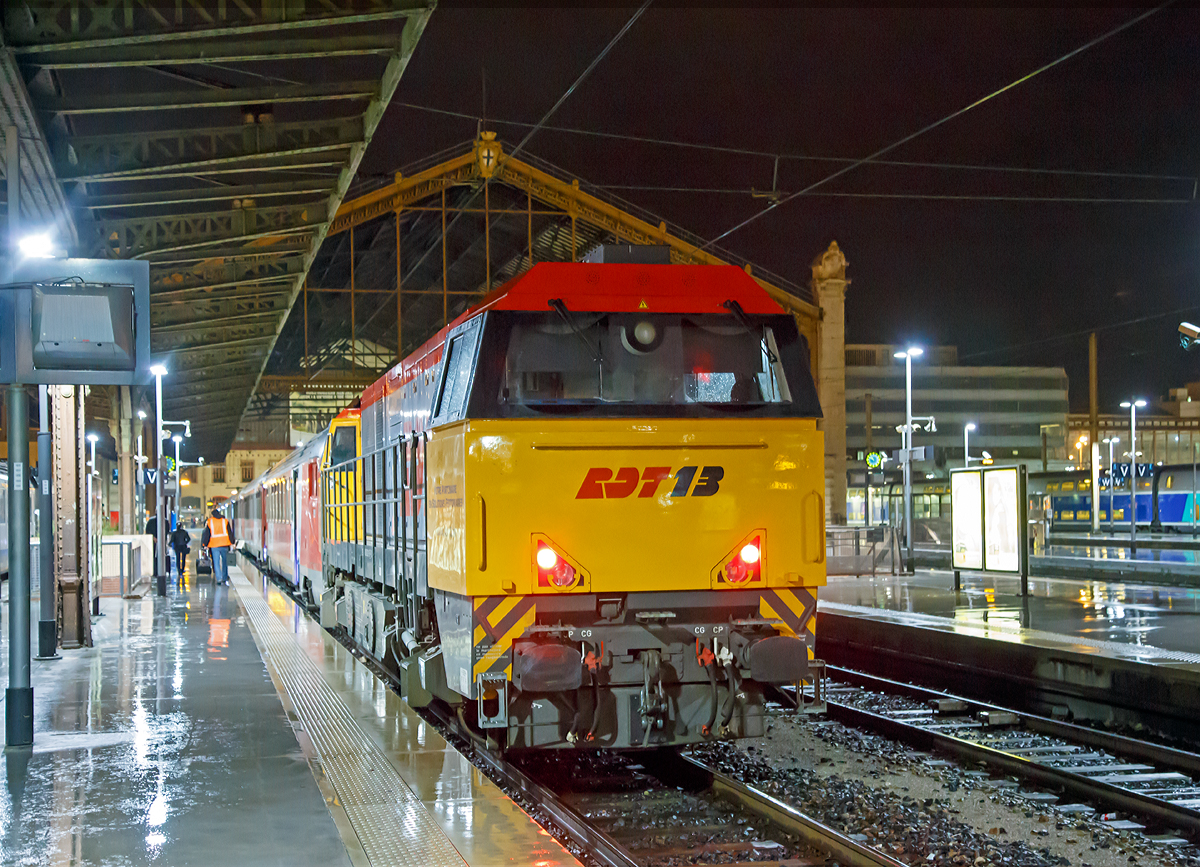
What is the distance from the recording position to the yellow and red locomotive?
791cm

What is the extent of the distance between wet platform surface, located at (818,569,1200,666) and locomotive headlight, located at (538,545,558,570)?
7104mm

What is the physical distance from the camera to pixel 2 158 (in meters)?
13.2

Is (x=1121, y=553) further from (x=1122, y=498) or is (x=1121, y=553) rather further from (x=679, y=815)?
(x=679, y=815)

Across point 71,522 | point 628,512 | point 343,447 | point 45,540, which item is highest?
point 343,447

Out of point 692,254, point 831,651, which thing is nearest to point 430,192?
point 692,254

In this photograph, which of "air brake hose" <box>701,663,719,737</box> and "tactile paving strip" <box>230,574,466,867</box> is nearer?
"tactile paving strip" <box>230,574,466,867</box>

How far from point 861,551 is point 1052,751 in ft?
68.0

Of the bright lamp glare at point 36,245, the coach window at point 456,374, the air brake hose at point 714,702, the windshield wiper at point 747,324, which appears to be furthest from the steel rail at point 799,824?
the bright lamp glare at point 36,245

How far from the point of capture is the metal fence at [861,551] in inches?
1112

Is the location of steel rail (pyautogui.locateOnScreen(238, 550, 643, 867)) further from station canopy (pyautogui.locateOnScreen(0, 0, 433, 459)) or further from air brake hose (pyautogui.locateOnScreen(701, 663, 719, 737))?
station canopy (pyautogui.locateOnScreen(0, 0, 433, 459))

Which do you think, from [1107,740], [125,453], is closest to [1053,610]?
[1107,740]

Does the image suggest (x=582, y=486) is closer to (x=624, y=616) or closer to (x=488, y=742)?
(x=624, y=616)

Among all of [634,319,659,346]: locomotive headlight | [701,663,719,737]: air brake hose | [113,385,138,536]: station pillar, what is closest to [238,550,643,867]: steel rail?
[701,663,719,737]: air brake hose

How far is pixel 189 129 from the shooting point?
1636cm
